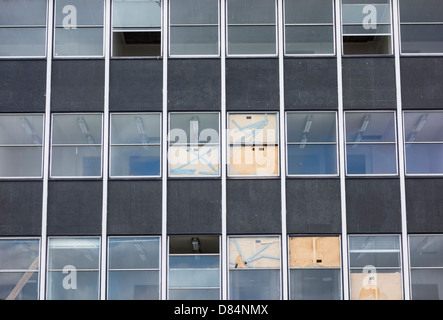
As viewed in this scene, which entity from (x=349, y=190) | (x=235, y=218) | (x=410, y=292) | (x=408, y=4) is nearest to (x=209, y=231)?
(x=235, y=218)

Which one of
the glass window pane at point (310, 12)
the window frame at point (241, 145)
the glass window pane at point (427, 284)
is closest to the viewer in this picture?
the glass window pane at point (427, 284)

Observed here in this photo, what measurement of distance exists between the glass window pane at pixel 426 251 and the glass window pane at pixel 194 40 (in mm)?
6747

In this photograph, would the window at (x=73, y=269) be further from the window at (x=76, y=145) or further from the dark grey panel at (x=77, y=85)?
the dark grey panel at (x=77, y=85)

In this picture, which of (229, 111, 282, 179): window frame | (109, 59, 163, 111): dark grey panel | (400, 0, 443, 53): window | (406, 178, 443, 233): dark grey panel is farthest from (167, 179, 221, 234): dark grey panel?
(400, 0, 443, 53): window

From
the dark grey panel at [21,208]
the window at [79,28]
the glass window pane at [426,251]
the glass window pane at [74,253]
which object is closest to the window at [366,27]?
the glass window pane at [426,251]

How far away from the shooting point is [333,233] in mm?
19812

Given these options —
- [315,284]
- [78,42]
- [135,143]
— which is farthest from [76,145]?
[315,284]

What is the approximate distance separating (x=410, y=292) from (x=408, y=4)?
23.6 feet

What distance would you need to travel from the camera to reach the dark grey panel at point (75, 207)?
19859 mm

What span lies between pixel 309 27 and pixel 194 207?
540cm

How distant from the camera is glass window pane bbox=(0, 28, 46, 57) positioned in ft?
68.5

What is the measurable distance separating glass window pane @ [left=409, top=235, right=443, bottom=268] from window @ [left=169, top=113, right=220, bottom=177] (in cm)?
501

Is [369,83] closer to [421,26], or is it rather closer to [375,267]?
[421,26]

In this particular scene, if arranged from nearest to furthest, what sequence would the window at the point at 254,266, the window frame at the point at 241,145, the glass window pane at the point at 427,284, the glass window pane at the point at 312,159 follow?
the glass window pane at the point at 427,284 → the window at the point at 254,266 → the window frame at the point at 241,145 → the glass window pane at the point at 312,159
